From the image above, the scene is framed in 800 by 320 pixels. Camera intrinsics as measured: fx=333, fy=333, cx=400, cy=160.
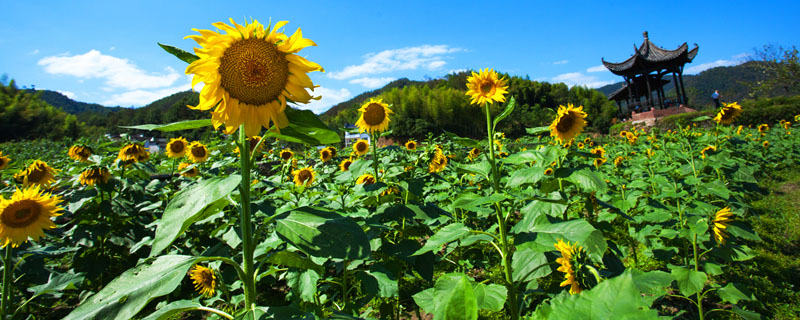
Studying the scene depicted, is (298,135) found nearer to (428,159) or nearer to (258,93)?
(258,93)

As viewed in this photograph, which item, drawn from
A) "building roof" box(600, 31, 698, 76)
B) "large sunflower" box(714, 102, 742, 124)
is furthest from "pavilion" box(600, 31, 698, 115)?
"large sunflower" box(714, 102, 742, 124)

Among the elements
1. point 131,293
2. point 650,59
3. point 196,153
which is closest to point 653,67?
point 650,59

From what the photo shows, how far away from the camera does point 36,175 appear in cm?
282

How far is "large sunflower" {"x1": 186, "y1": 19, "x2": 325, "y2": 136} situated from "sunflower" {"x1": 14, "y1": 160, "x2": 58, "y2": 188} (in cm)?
320

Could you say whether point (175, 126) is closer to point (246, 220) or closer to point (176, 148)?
point (246, 220)

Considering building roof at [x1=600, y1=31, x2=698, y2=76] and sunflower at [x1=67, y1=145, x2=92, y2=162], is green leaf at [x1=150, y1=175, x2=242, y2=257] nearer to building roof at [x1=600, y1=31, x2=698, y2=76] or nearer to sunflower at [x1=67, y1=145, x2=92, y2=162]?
sunflower at [x1=67, y1=145, x2=92, y2=162]

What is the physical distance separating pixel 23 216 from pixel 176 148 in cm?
198

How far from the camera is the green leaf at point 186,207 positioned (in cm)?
72

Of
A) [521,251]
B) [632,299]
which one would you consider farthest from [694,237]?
[632,299]

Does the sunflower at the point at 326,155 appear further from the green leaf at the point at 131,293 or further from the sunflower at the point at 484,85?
the green leaf at the point at 131,293

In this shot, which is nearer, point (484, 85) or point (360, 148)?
point (484, 85)

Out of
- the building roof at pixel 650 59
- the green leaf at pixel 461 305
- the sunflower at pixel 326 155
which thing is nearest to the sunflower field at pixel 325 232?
the green leaf at pixel 461 305

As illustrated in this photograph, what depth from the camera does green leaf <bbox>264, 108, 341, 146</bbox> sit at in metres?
0.89

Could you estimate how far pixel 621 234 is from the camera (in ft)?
12.3
